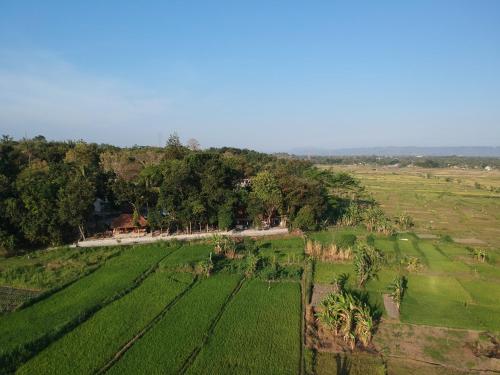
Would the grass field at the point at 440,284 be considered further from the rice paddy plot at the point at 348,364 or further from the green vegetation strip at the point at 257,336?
the green vegetation strip at the point at 257,336

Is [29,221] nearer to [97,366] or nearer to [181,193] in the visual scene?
[181,193]

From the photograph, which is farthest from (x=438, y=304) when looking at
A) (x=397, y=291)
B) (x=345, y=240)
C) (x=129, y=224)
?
(x=129, y=224)

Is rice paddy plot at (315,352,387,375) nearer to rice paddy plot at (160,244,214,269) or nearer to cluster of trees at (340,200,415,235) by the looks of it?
rice paddy plot at (160,244,214,269)

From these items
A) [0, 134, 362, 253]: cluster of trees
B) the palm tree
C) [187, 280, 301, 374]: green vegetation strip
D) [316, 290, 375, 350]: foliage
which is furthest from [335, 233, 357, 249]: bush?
the palm tree

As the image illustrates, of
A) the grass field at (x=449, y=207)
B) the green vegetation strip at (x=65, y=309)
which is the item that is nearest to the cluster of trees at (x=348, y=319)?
the green vegetation strip at (x=65, y=309)

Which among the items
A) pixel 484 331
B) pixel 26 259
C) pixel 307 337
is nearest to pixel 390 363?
pixel 307 337
